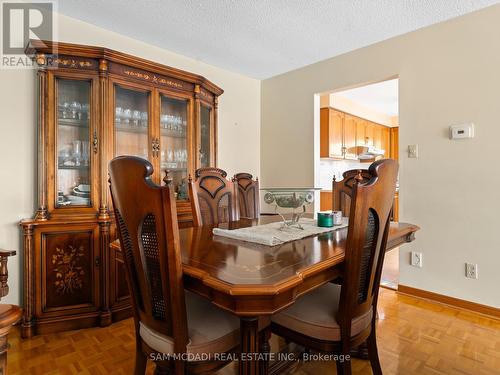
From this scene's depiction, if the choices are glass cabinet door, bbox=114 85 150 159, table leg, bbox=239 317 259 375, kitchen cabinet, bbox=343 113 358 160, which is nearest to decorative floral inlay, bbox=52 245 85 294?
glass cabinet door, bbox=114 85 150 159

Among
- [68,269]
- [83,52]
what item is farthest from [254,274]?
[83,52]

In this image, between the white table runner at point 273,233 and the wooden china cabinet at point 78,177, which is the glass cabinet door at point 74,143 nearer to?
the wooden china cabinet at point 78,177

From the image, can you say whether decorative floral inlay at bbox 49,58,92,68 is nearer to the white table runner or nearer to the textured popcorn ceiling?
the textured popcorn ceiling

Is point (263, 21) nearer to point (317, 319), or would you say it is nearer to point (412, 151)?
point (412, 151)

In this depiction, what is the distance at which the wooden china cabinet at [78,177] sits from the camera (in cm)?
205

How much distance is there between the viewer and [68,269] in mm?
2127

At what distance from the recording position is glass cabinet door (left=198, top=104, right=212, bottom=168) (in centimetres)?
289

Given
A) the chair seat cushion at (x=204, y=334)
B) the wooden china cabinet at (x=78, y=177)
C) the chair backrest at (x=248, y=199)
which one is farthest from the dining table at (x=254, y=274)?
the chair backrest at (x=248, y=199)

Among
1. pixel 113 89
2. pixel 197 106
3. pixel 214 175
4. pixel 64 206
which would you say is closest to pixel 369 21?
pixel 197 106

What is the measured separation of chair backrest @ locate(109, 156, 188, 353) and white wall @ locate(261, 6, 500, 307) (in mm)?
2501

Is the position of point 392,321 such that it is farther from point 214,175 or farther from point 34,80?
point 34,80

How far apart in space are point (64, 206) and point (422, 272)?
306cm

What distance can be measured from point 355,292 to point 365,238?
8.3 inches

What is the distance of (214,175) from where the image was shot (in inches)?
85.7
